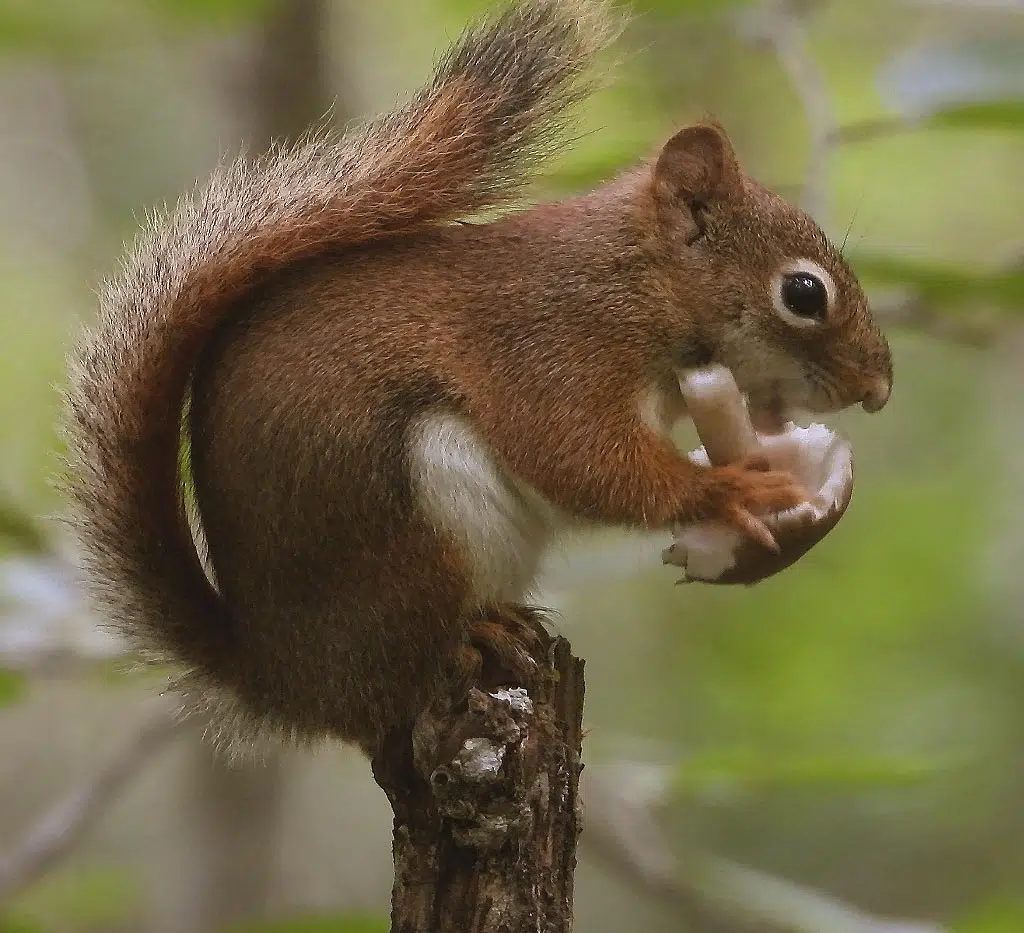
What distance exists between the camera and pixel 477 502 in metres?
1.40

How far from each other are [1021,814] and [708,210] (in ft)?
8.21

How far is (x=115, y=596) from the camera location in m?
1.51

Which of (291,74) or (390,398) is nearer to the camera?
(390,398)

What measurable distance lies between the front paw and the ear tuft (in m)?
0.39

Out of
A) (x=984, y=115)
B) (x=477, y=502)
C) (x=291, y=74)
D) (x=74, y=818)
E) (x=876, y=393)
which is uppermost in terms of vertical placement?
(x=291, y=74)

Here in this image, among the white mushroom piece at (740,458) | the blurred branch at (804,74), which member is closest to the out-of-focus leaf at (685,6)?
the blurred branch at (804,74)

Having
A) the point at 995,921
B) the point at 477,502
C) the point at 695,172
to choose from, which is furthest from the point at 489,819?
the point at 695,172

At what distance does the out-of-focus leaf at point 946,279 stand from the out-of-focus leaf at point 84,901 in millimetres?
1771

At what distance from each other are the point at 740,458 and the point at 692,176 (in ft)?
1.28

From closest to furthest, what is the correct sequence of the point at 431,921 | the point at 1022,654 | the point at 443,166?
the point at 431,921
the point at 443,166
the point at 1022,654

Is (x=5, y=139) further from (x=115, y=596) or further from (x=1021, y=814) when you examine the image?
(x=1021, y=814)

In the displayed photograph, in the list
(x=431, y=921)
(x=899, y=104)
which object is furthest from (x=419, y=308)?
(x=899, y=104)

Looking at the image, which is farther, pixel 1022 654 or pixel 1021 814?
pixel 1021 814

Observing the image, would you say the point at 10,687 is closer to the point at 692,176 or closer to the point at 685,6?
the point at 692,176
